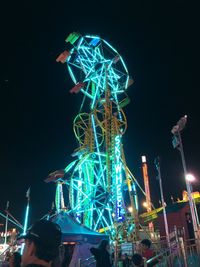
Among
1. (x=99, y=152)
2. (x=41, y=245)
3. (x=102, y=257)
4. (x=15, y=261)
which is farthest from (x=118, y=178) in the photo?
(x=41, y=245)

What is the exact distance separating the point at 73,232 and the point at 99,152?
31.5 ft

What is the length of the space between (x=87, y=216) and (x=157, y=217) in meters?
12.0

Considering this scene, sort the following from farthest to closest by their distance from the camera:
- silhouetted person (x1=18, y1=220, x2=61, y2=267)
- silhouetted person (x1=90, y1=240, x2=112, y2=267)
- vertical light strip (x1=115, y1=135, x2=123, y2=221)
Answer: vertical light strip (x1=115, y1=135, x2=123, y2=221), silhouetted person (x1=90, y1=240, x2=112, y2=267), silhouetted person (x1=18, y1=220, x2=61, y2=267)

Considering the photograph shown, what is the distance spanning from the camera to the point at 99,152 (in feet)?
79.3

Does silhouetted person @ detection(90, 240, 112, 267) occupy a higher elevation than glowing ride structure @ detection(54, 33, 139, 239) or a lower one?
lower

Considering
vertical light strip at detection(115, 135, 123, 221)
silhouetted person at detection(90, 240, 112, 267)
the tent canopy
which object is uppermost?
vertical light strip at detection(115, 135, 123, 221)

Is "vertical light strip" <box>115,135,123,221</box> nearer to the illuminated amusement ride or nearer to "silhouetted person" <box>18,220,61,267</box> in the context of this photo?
the illuminated amusement ride

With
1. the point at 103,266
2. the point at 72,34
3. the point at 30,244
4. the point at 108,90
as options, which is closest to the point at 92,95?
the point at 108,90

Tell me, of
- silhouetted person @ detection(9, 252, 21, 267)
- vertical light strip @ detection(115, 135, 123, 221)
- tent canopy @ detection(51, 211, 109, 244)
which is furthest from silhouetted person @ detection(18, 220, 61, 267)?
vertical light strip @ detection(115, 135, 123, 221)

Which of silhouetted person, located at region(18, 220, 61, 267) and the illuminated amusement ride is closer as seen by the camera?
silhouetted person, located at region(18, 220, 61, 267)

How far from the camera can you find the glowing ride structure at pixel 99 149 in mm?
21375

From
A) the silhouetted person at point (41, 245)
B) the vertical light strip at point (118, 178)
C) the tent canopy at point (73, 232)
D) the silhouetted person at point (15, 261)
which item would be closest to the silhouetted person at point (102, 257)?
the silhouetted person at point (15, 261)

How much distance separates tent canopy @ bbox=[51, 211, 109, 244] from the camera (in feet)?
49.9

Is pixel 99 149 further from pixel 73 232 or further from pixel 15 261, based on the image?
pixel 15 261
